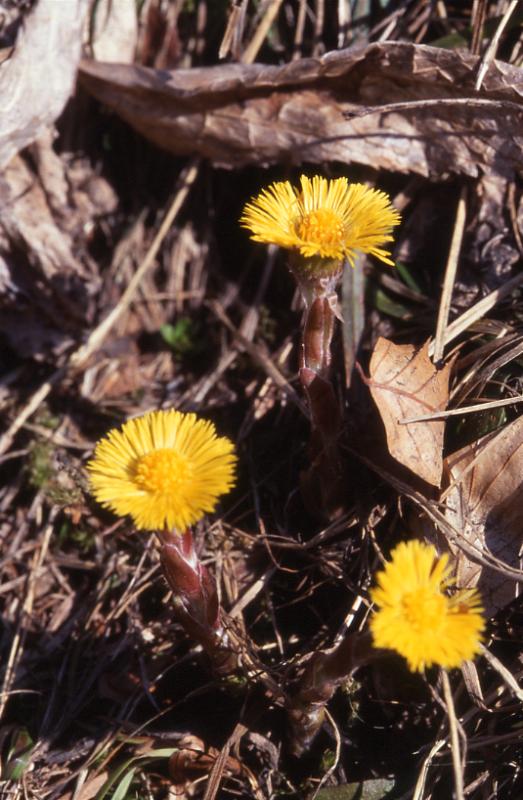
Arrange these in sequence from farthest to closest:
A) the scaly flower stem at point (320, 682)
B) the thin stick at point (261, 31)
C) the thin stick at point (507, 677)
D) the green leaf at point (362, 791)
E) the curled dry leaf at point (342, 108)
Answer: the thin stick at point (261, 31)
the curled dry leaf at point (342, 108)
the green leaf at point (362, 791)
the thin stick at point (507, 677)
the scaly flower stem at point (320, 682)

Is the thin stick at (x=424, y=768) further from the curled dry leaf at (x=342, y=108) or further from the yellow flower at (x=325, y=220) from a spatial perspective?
the curled dry leaf at (x=342, y=108)

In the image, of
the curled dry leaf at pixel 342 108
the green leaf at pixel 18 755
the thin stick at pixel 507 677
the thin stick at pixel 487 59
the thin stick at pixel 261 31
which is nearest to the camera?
the thin stick at pixel 507 677

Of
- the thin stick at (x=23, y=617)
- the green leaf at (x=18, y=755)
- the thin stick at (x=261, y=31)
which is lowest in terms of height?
the green leaf at (x=18, y=755)

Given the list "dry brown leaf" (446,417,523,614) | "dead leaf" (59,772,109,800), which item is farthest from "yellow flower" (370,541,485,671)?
"dead leaf" (59,772,109,800)

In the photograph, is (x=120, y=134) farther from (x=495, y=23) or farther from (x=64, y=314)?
(x=495, y=23)

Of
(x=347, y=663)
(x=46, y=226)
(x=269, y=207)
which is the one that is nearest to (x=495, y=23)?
(x=269, y=207)

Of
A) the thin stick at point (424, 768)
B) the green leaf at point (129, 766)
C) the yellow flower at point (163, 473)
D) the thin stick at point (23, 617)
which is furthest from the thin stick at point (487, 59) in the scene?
the green leaf at point (129, 766)

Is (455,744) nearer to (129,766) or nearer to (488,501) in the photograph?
(488,501)
